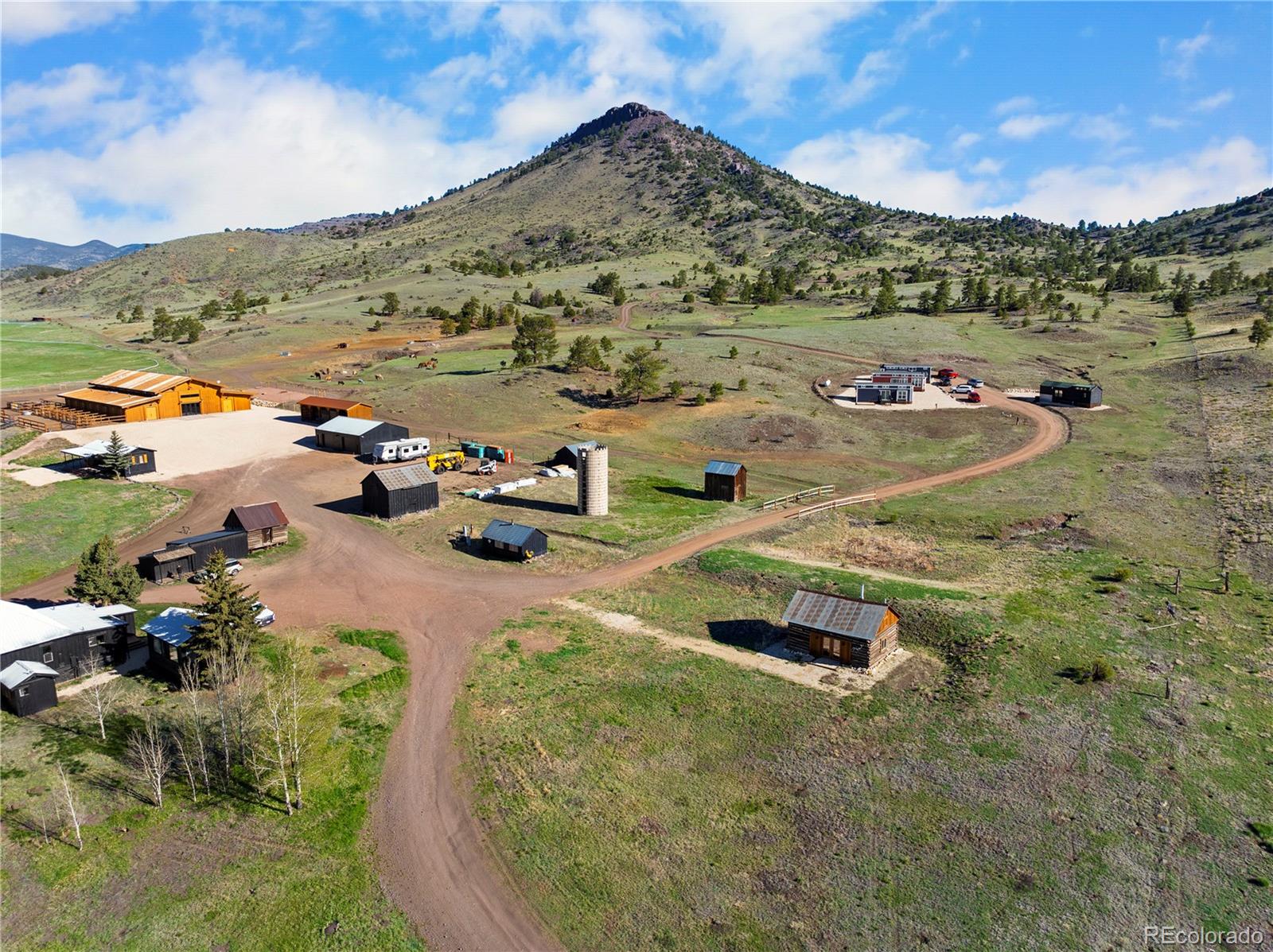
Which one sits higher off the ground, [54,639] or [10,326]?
[10,326]

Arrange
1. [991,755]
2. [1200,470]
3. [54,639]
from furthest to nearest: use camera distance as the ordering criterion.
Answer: [1200,470] → [54,639] → [991,755]

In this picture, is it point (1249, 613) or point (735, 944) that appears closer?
point (735, 944)

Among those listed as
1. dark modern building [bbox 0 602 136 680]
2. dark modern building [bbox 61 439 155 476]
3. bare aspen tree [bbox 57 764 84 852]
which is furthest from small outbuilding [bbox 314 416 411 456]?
bare aspen tree [bbox 57 764 84 852]

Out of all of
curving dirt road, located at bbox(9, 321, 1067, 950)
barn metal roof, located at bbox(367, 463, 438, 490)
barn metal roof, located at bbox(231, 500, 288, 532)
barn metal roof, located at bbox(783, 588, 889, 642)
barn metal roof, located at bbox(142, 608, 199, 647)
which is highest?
barn metal roof, located at bbox(367, 463, 438, 490)

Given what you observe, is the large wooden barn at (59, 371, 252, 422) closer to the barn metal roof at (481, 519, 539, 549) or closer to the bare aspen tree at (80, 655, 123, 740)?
the barn metal roof at (481, 519, 539, 549)

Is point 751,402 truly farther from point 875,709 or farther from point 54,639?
point 54,639

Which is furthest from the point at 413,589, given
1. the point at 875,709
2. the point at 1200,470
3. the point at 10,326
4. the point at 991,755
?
the point at 10,326

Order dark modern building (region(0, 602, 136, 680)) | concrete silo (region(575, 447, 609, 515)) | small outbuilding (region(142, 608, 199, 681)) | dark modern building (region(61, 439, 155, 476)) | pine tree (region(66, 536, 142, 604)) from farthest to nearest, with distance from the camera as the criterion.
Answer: dark modern building (region(61, 439, 155, 476)) < concrete silo (region(575, 447, 609, 515)) < pine tree (region(66, 536, 142, 604)) < small outbuilding (region(142, 608, 199, 681)) < dark modern building (region(0, 602, 136, 680))
